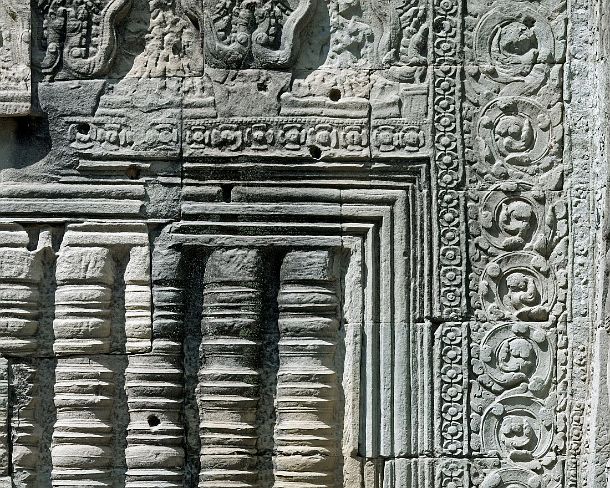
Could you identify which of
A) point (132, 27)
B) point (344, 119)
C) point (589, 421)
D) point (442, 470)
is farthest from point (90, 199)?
point (589, 421)

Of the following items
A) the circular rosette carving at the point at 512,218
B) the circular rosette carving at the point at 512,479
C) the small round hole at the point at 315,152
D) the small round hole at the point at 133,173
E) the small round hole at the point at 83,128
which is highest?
the small round hole at the point at 83,128

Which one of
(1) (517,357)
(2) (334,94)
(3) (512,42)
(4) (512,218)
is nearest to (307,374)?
(1) (517,357)

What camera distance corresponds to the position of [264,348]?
17.8 ft

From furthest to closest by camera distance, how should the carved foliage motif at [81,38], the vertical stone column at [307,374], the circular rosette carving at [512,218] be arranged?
the carved foliage motif at [81,38], the circular rosette carving at [512,218], the vertical stone column at [307,374]

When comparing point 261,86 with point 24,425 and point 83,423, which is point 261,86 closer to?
point 83,423

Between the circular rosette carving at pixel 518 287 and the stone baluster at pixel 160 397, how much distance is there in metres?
1.62

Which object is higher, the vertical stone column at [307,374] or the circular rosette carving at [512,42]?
the circular rosette carving at [512,42]

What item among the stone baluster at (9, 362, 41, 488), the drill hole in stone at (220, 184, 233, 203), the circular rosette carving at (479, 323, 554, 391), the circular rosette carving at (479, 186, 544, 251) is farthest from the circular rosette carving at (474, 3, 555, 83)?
the stone baluster at (9, 362, 41, 488)

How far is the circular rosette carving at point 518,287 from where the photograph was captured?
17.7 feet

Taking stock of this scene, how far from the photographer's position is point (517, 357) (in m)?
5.38

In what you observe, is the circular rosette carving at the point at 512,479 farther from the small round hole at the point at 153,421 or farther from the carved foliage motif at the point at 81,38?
the carved foliage motif at the point at 81,38

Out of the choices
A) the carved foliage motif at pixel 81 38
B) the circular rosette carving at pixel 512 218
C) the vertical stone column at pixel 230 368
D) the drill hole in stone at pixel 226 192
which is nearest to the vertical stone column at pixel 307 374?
the vertical stone column at pixel 230 368

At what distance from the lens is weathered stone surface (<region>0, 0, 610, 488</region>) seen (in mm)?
5348

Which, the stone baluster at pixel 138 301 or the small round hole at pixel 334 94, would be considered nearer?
the stone baluster at pixel 138 301
